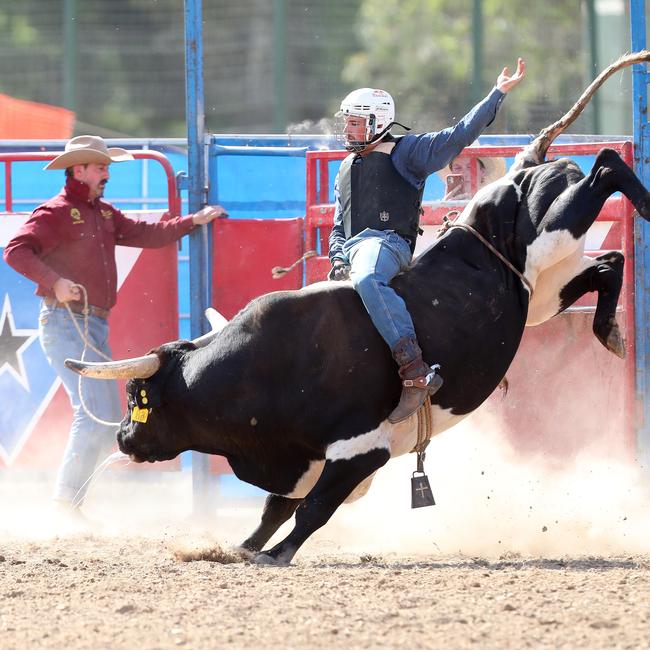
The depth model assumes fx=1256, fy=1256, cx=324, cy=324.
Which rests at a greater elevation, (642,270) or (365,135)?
(365,135)

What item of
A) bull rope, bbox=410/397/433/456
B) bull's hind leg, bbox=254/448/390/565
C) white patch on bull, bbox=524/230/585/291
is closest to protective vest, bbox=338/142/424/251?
white patch on bull, bbox=524/230/585/291

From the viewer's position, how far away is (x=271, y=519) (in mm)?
5449

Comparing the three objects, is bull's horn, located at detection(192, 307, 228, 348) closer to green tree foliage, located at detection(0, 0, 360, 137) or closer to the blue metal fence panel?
the blue metal fence panel

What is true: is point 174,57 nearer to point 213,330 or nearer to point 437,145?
point 213,330

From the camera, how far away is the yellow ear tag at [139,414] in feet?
17.5

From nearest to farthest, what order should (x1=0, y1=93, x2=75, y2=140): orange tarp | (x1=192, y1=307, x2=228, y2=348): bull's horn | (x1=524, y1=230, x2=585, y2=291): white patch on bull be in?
(x1=524, y1=230, x2=585, y2=291): white patch on bull, (x1=192, y1=307, x2=228, y2=348): bull's horn, (x1=0, y1=93, x2=75, y2=140): orange tarp

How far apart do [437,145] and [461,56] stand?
16.0 metres

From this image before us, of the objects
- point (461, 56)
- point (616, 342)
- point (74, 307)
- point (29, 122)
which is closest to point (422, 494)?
point (616, 342)

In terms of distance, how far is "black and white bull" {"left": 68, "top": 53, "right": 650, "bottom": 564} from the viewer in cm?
509

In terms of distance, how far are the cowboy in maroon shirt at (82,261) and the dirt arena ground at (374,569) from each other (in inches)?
15.9

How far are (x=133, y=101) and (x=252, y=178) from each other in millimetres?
11093

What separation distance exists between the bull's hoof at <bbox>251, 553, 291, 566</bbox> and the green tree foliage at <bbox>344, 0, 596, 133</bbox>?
610cm

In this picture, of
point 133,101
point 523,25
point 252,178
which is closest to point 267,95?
point 133,101

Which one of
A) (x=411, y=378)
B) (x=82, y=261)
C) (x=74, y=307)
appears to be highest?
(x=82, y=261)
